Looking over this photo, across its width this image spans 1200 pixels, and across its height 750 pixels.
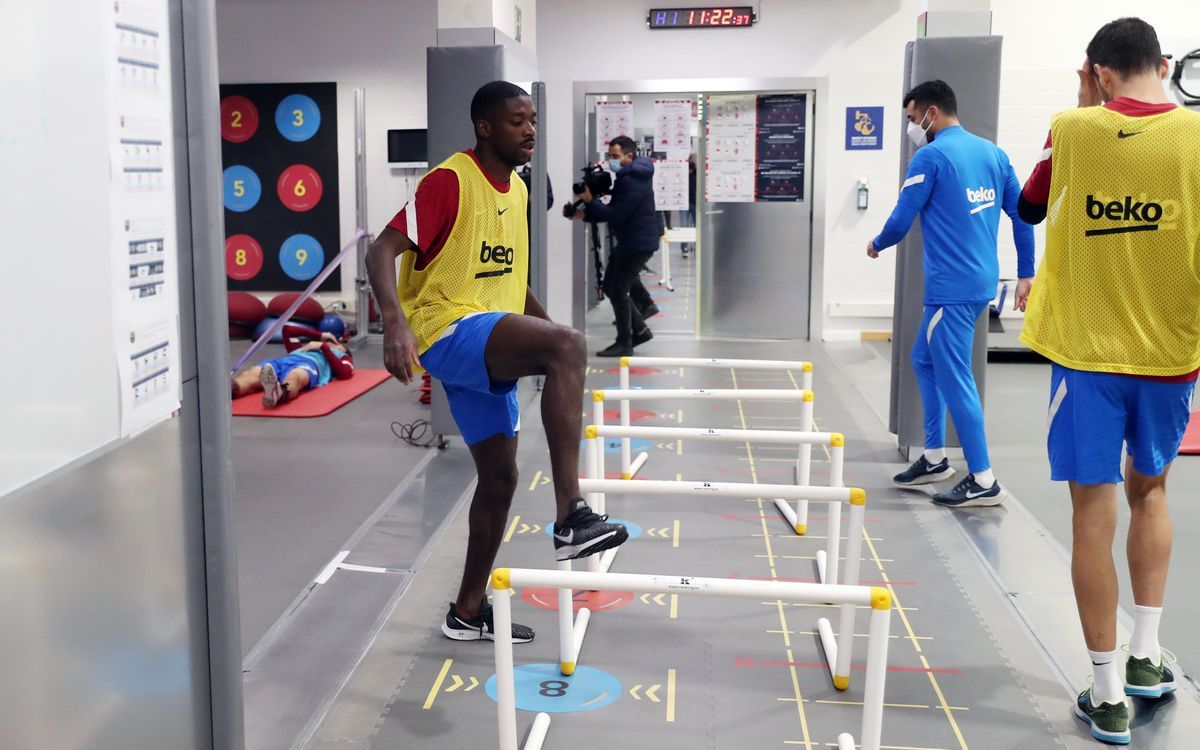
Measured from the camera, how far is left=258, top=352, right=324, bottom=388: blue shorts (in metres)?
7.09

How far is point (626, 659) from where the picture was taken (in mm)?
3334

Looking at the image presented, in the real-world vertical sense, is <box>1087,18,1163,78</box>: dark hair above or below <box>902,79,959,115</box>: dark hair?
→ below

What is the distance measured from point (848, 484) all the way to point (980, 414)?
0.71m

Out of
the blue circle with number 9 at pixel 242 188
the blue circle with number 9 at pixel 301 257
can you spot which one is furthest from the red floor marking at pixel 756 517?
the blue circle with number 9 at pixel 242 188

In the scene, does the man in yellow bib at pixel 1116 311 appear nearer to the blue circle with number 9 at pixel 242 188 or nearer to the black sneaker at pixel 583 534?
the black sneaker at pixel 583 534

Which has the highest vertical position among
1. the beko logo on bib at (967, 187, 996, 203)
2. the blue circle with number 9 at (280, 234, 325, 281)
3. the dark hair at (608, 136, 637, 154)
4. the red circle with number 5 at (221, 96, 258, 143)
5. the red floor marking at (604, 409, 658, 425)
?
the red circle with number 5 at (221, 96, 258, 143)

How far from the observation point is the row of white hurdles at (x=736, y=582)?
2.33 m

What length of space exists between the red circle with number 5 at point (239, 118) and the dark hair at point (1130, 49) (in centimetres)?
844

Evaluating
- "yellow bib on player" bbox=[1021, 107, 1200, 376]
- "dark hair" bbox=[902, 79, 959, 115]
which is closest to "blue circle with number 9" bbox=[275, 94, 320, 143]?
"dark hair" bbox=[902, 79, 959, 115]

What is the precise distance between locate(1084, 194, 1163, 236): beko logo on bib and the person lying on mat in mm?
5271

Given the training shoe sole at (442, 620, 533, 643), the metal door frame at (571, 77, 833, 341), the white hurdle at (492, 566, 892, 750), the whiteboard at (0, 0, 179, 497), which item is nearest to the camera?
the whiteboard at (0, 0, 179, 497)

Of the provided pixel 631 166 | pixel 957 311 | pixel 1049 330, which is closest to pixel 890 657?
pixel 1049 330

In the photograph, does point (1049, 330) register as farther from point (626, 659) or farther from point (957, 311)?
point (957, 311)

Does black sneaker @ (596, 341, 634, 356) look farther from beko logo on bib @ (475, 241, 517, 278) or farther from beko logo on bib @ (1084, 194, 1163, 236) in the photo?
beko logo on bib @ (1084, 194, 1163, 236)
